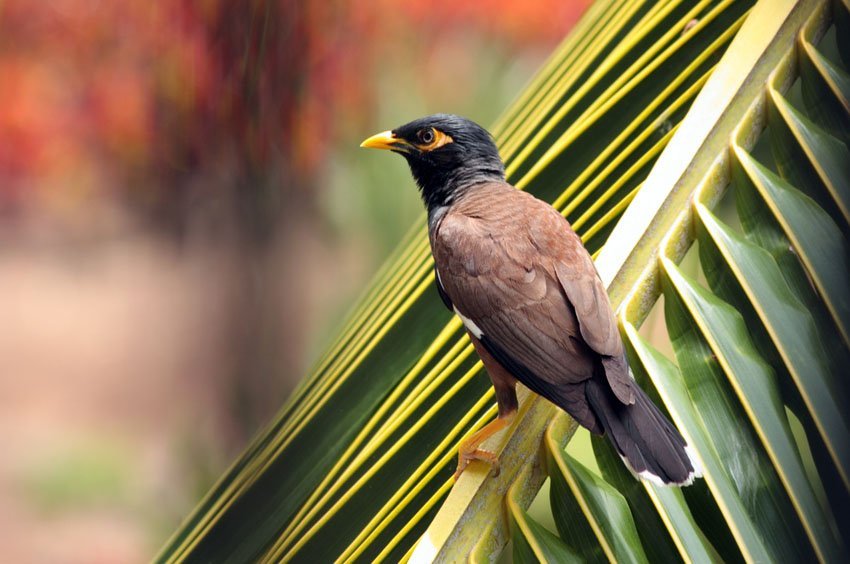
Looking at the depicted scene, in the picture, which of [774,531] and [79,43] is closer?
[774,531]

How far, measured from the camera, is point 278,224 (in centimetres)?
300

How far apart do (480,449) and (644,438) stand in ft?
0.38

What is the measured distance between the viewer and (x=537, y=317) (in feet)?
2.65

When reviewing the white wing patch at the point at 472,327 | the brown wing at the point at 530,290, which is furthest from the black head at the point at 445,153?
the white wing patch at the point at 472,327

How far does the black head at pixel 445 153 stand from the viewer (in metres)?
1.10

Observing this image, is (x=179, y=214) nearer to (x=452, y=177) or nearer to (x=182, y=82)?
(x=182, y=82)

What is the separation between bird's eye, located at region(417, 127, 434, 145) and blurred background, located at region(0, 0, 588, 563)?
4.99 ft

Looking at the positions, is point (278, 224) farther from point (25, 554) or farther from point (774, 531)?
point (774, 531)

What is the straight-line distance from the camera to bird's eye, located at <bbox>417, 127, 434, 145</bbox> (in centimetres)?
114

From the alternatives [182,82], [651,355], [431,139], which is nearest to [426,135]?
[431,139]

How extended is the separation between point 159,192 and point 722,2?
7.55ft

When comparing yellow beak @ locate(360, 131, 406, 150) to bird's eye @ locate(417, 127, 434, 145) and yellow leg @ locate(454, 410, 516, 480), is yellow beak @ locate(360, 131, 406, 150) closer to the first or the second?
bird's eye @ locate(417, 127, 434, 145)

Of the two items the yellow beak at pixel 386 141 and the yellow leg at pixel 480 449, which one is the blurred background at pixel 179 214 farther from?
the yellow leg at pixel 480 449

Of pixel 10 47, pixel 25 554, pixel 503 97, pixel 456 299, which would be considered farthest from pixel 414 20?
pixel 456 299
